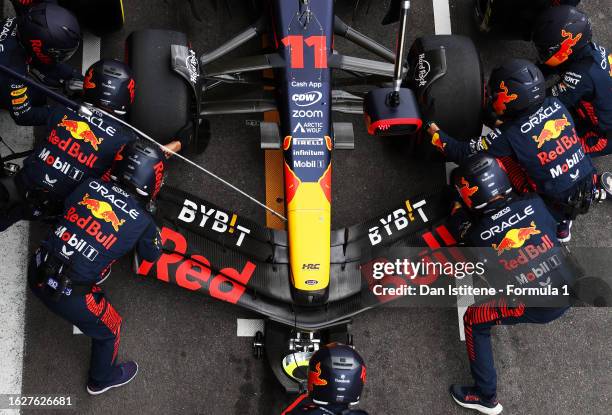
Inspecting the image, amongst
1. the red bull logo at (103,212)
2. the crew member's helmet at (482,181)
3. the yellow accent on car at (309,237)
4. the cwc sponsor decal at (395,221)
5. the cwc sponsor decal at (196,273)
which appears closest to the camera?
the red bull logo at (103,212)

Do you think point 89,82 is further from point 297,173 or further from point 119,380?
point 119,380

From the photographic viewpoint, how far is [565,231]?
21.5ft

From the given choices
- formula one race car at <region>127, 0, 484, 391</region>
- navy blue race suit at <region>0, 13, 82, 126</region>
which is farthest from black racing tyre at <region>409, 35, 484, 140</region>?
navy blue race suit at <region>0, 13, 82, 126</region>

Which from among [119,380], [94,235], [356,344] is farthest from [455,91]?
[119,380]

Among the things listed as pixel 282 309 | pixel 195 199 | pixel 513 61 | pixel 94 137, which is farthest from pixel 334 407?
pixel 513 61

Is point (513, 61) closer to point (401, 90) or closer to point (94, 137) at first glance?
point (401, 90)

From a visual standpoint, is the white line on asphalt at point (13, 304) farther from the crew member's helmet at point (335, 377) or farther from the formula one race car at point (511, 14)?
the formula one race car at point (511, 14)

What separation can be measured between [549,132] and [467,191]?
893 millimetres

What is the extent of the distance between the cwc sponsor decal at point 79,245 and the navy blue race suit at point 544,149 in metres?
2.75

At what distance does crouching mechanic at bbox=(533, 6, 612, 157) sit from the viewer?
612 centimetres

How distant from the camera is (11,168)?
6008 millimetres

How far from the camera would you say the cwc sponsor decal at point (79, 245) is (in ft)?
16.4

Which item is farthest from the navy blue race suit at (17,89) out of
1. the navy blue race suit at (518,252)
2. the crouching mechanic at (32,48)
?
the navy blue race suit at (518,252)

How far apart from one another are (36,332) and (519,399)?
12.4ft
